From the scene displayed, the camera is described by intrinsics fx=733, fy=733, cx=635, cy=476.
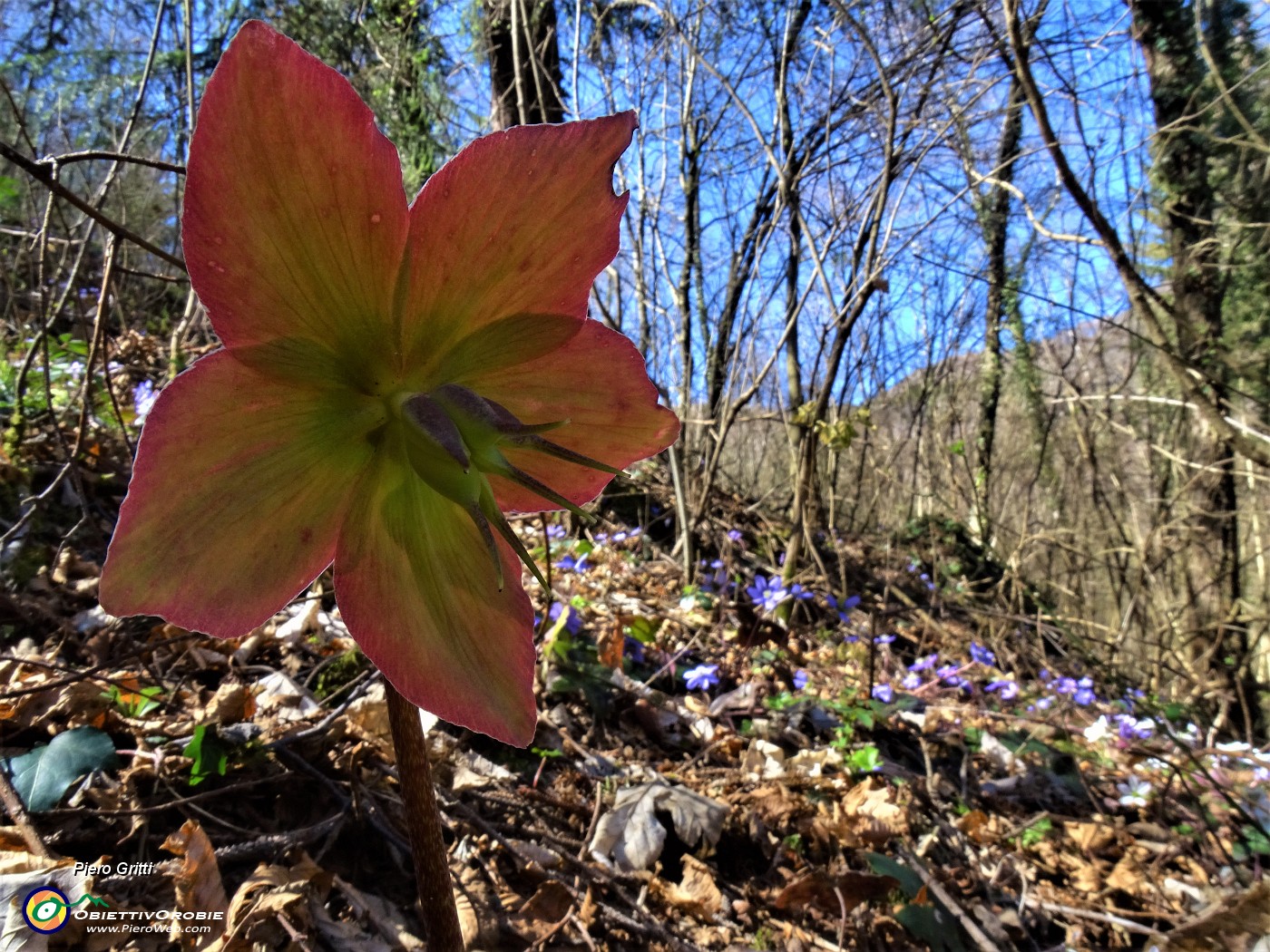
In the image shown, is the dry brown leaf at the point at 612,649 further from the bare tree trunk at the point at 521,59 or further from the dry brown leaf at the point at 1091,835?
the bare tree trunk at the point at 521,59

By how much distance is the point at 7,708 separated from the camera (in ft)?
3.65

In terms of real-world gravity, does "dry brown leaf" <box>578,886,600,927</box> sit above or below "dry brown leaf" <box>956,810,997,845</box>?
above

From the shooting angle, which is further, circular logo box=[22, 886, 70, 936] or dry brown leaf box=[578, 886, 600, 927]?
dry brown leaf box=[578, 886, 600, 927]

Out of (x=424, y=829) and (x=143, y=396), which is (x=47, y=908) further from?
(x=143, y=396)

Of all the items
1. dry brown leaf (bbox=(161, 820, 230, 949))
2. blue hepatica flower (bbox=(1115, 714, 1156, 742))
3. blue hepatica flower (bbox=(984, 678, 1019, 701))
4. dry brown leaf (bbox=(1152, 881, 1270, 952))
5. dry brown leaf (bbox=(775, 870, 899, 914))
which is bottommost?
blue hepatica flower (bbox=(1115, 714, 1156, 742))

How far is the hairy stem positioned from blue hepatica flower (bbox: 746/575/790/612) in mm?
2298

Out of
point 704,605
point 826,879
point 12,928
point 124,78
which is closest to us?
point 12,928

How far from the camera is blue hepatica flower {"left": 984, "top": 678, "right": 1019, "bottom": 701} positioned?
110 inches

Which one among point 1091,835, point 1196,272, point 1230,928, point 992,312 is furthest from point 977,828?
point 992,312

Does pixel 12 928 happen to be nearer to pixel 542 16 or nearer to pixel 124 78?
pixel 542 16

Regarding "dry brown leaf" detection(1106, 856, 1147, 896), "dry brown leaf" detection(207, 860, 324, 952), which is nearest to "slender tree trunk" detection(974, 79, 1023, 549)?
"dry brown leaf" detection(1106, 856, 1147, 896)

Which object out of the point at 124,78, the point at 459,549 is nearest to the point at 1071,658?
the point at 459,549

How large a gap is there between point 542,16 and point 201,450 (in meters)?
4.61

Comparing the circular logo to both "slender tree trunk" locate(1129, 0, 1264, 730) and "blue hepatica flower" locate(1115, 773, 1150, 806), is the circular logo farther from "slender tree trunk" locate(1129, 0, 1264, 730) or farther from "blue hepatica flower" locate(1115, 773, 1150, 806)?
"slender tree trunk" locate(1129, 0, 1264, 730)
